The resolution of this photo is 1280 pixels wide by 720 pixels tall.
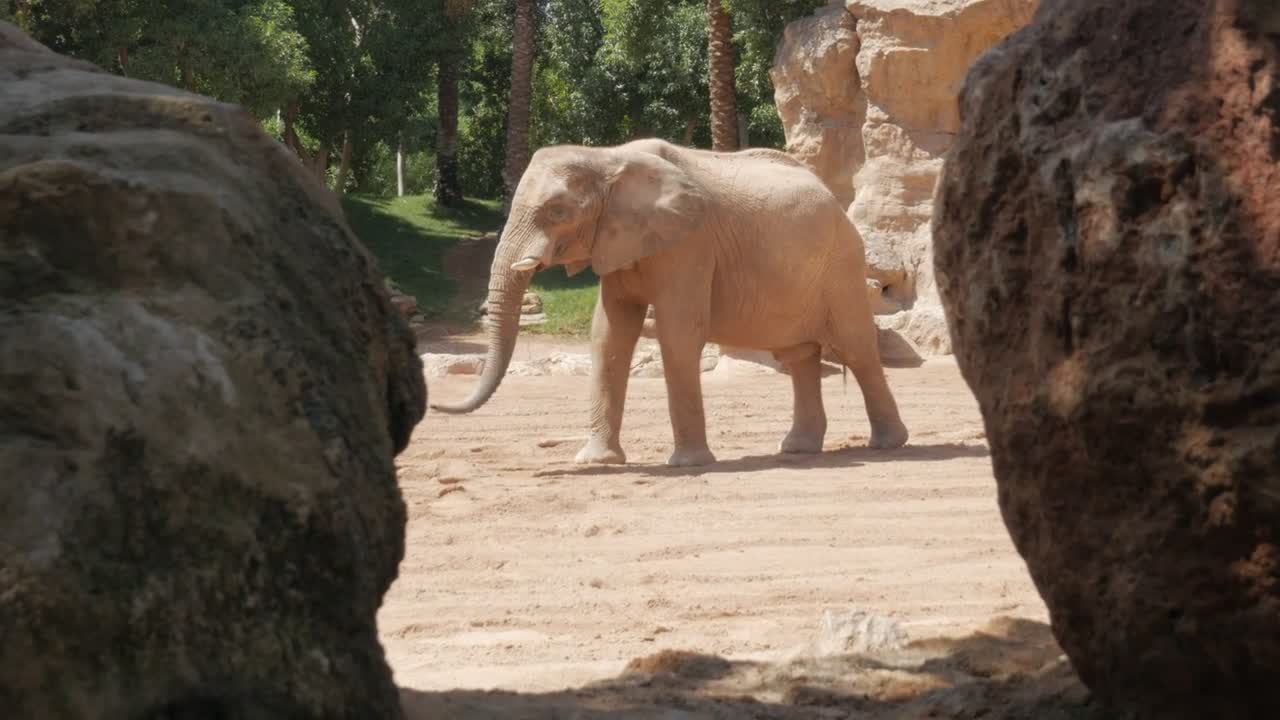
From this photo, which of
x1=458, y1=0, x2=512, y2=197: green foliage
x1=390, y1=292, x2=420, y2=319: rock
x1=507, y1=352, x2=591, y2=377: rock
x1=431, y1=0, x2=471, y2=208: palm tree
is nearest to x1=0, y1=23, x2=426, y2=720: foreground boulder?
x1=507, y1=352, x2=591, y2=377: rock

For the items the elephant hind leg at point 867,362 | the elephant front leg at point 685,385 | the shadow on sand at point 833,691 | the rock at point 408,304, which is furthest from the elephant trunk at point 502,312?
the rock at point 408,304

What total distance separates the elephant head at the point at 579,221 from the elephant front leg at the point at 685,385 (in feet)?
1.80

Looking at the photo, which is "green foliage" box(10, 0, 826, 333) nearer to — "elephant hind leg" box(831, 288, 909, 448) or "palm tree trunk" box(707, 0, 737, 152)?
"palm tree trunk" box(707, 0, 737, 152)

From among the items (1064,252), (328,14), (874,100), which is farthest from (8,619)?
(328,14)

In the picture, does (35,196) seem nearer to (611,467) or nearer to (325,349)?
(325,349)

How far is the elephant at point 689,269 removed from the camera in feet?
35.7

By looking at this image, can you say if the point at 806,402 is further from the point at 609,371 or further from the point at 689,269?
the point at 609,371

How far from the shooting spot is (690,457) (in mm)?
10703

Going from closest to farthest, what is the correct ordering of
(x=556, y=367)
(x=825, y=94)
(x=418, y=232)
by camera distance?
(x=556, y=367)
(x=825, y=94)
(x=418, y=232)

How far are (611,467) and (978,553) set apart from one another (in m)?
4.01

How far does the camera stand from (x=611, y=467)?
428 inches

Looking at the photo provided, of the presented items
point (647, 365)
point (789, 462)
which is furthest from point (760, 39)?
point (789, 462)

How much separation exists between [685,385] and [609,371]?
584mm

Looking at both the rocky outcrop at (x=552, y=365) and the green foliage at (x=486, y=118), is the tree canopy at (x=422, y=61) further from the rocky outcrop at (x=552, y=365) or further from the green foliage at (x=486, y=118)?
the rocky outcrop at (x=552, y=365)
